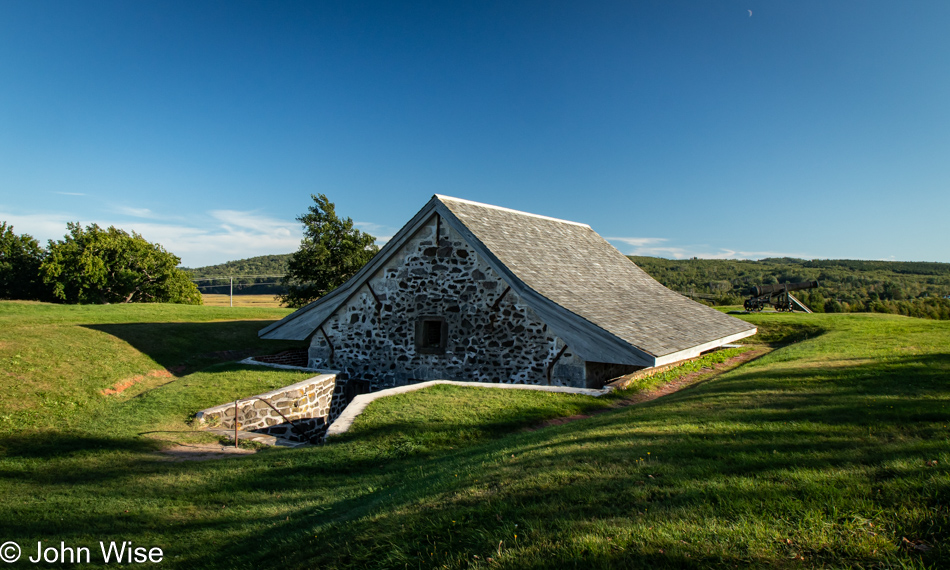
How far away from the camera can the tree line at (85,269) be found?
113 feet

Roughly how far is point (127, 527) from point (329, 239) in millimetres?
26646

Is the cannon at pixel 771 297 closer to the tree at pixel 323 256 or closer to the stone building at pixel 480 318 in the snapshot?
the stone building at pixel 480 318

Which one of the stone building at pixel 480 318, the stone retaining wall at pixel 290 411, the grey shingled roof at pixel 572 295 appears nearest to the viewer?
the stone retaining wall at pixel 290 411

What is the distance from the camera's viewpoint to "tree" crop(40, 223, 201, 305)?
34469 mm

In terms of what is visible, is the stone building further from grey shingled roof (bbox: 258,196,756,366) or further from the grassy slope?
the grassy slope

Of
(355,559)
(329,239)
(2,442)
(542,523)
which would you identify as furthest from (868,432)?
(329,239)

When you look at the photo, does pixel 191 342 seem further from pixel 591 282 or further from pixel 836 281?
pixel 836 281

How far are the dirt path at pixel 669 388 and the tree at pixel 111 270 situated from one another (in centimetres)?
3724

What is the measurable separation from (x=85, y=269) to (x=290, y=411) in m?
31.9

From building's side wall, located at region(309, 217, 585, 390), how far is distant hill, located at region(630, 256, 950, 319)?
99.3 feet

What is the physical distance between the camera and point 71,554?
15.1ft

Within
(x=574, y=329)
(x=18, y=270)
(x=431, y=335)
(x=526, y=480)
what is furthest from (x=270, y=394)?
(x=18, y=270)

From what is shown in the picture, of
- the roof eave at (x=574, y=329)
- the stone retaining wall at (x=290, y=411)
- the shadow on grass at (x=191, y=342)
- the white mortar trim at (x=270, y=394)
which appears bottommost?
the stone retaining wall at (x=290, y=411)

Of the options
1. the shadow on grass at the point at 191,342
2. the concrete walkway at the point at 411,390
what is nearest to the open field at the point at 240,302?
the shadow on grass at the point at 191,342
